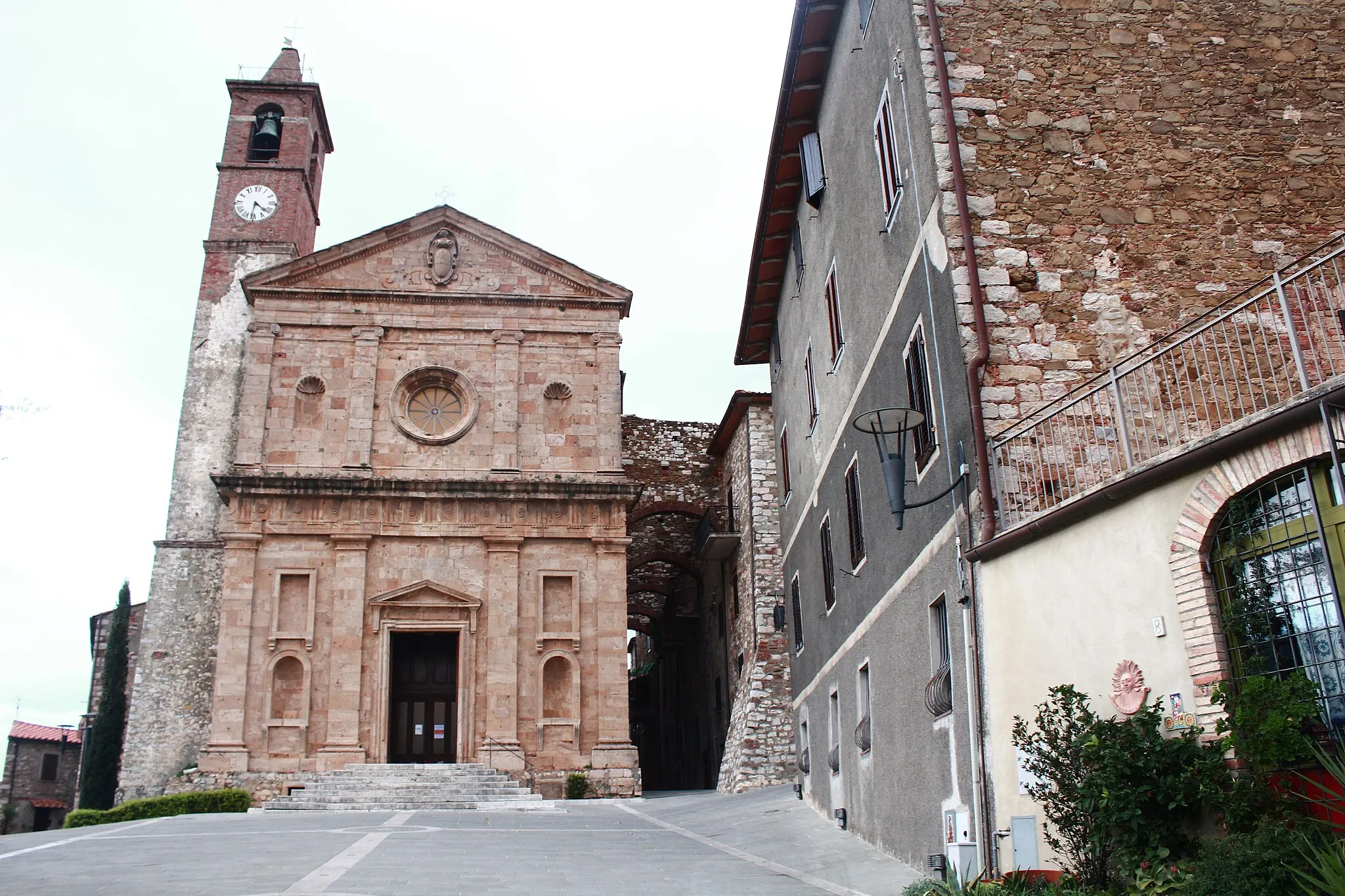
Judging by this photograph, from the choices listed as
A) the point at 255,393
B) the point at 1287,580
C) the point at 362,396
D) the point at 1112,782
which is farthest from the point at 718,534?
the point at 1287,580

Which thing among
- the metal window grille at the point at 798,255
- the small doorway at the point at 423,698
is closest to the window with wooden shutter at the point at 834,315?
the metal window grille at the point at 798,255

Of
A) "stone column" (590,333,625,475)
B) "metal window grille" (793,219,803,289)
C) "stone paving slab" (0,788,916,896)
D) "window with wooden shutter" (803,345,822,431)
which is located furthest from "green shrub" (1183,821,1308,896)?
"stone column" (590,333,625,475)

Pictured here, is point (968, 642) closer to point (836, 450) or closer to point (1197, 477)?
point (1197, 477)

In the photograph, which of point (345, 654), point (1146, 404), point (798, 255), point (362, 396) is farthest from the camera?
point (362, 396)

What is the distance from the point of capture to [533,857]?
1149 centimetres

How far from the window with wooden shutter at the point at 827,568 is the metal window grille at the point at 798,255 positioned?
3697 mm

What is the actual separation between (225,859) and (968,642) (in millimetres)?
7608

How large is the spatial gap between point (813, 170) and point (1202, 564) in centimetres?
899

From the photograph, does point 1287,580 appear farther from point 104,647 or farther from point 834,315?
point 104,647

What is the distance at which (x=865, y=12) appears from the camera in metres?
12.0

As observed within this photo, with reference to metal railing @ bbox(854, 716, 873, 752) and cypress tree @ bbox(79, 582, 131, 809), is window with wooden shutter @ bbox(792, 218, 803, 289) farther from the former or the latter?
cypress tree @ bbox(79, 582, 131, 809)

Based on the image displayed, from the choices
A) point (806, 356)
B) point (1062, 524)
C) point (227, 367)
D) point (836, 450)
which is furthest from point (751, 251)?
point (227, 367)

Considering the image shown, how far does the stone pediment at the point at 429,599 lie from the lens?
949 inches

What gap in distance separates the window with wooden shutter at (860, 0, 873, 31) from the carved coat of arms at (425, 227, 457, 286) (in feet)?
54.7
